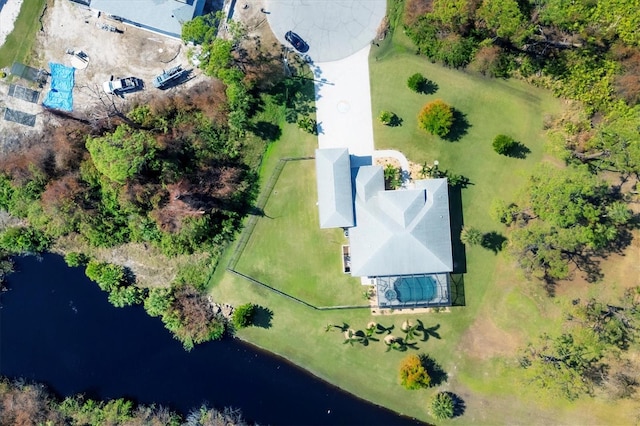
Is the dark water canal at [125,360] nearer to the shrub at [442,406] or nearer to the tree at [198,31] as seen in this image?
the shrub at [442,406]

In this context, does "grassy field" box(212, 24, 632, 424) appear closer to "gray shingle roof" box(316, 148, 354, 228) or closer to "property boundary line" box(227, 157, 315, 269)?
"property boundary line" box(227, 157, 315, 269)

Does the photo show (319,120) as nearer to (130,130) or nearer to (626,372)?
(130,130)

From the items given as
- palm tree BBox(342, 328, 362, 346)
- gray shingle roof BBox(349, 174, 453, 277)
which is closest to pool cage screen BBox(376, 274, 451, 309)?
gray shingle roof BBox(349, 174, 453, 277)

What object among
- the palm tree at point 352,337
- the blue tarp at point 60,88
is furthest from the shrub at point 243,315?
the blue tarp at point 60,88

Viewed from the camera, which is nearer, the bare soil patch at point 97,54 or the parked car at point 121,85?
the parked car at point 121,85

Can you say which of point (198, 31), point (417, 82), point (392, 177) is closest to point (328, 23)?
point (417, 82)

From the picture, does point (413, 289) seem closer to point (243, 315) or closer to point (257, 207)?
point (243, 315)
